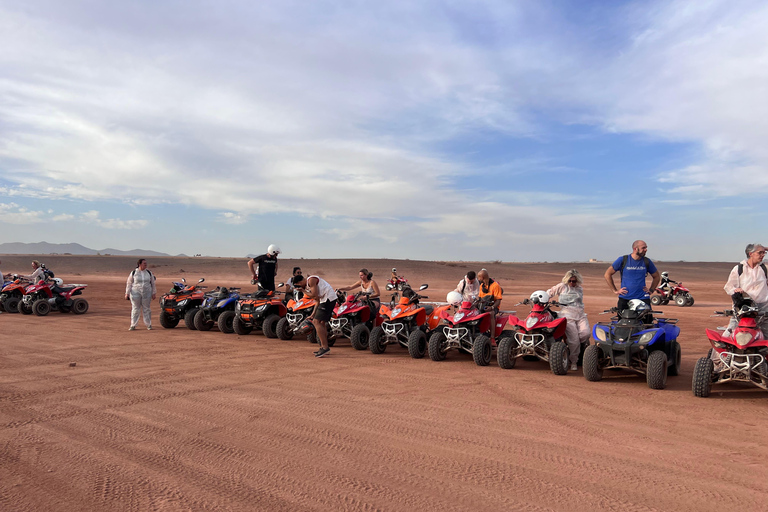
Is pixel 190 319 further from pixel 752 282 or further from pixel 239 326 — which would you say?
pixel 752 282

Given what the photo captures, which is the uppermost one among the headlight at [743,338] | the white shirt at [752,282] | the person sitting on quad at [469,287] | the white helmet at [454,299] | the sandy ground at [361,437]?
the white shirt at [752,282]

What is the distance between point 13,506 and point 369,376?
5.27 m

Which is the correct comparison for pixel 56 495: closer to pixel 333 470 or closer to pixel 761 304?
pixel 333 470

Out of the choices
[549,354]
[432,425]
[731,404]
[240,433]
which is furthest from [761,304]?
[240,433]

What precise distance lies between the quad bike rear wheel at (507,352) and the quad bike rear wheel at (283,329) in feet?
17.3

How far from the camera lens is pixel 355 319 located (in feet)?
38.1

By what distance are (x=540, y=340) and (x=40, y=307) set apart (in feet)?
54.1

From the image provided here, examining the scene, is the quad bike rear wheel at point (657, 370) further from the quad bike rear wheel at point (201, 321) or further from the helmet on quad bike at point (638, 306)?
the quad bike rear wheel at point (201, 321)

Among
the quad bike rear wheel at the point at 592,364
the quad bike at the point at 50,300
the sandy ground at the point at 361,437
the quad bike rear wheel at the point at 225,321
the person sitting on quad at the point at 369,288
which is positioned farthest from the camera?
the quad bike at the point at 50,300

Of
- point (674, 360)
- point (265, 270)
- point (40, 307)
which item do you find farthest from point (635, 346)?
point (40, 307)

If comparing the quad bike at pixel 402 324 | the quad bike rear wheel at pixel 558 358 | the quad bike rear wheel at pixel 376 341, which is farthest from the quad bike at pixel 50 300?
the quad bike rear wheel at pixel 558 358

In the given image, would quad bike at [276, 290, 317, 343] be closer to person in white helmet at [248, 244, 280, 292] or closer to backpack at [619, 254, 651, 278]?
person in white helmet at [248, 244, 280, 292]

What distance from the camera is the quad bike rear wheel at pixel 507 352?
29.7 ft

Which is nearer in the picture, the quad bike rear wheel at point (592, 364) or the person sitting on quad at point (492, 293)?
the quad bike rear wheel at point (592, 364)
